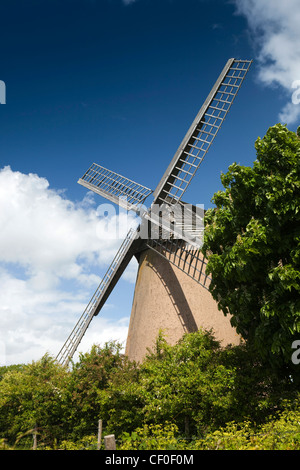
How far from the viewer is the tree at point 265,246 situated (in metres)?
9.41

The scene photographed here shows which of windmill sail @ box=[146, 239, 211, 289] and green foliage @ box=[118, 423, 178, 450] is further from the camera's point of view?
windmill sail @ box=[146, 239, 211, 289]

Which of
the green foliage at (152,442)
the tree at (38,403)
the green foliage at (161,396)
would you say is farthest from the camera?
the tree at (38,403)

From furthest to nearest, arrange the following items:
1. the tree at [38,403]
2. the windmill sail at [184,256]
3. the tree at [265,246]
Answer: the windmill sail at [184,256] < the tree at [38,403] < the tree at [265,246]

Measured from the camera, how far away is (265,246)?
9.75 m

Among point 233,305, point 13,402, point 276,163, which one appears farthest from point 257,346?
point 13,402

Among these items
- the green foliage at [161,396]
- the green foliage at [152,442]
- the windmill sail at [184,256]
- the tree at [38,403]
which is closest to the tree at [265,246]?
the green foliage at [161,396]

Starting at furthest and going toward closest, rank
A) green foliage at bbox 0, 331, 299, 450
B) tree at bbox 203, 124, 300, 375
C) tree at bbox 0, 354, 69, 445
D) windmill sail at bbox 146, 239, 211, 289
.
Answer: windmill sail at bbox 146, 239, 211, 289
tree at bbox 0, 354, 69, 445
green foliage at bbox 0, 331, 299, 450
tree at bbox 203, 124, 300, 375

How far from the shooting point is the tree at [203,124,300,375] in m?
9.41

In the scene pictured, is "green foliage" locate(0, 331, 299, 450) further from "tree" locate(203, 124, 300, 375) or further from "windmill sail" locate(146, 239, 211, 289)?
"windmill sail" locate(146, 239, 211, 289)

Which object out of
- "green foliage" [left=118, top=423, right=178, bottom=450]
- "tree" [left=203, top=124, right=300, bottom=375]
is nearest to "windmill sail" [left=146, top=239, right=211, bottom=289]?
"tree" [left=203, top=124, right=300, bottom=375]

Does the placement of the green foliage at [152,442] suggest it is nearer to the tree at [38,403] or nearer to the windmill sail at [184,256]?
the tree at [38,403]

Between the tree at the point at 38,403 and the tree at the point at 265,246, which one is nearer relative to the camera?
the tree at the point at 265,246

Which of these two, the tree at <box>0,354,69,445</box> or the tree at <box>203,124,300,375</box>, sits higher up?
the tree at <box>203,124,300,375</box>

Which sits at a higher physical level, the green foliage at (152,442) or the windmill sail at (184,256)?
the windmill sail at (184,256)
